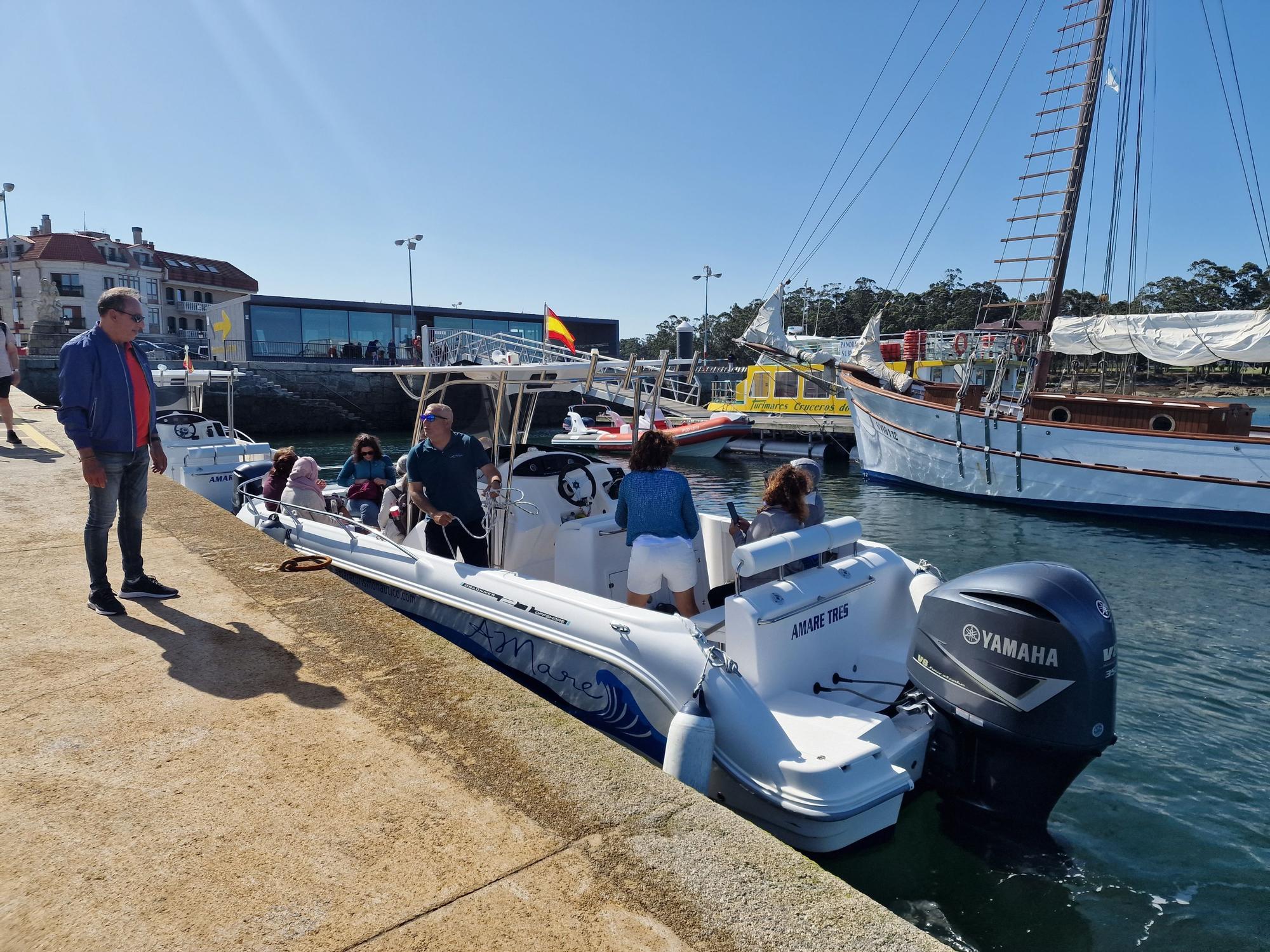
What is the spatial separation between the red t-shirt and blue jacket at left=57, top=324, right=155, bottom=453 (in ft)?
0.11

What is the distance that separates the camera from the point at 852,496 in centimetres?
1838

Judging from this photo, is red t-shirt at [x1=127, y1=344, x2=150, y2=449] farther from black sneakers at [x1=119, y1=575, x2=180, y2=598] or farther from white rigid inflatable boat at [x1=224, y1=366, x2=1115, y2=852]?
white rigid inflatable boat at [x1=224, y1=366, x2=1115, y2=852]

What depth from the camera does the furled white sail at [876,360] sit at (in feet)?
63.9

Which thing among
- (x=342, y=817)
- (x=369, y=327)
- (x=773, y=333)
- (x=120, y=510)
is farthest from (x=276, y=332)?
(x=342, y=817)

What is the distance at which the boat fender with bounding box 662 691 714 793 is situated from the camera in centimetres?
341

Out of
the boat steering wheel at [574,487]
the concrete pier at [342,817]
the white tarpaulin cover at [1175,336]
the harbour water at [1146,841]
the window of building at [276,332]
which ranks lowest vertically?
the harbour water at [1146,841]

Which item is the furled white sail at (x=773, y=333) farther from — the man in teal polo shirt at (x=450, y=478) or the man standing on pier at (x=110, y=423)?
the man standing on pier at (x=110, y=423)

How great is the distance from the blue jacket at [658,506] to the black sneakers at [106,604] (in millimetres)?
2779

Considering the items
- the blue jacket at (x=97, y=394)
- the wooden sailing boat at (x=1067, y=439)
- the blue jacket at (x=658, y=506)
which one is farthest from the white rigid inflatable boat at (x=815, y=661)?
the wooden sailing boat at (x=1067, y=439)

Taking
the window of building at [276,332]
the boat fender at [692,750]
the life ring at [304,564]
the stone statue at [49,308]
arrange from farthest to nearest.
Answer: the window of building at [276,332], the stone statue at [49,308], the life ring at [304,564], the boat fender at [692,750]

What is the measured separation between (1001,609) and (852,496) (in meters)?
15.1

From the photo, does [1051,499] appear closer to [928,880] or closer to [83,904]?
[928,880]

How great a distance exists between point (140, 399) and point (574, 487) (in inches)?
114

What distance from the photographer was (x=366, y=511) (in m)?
7.56
